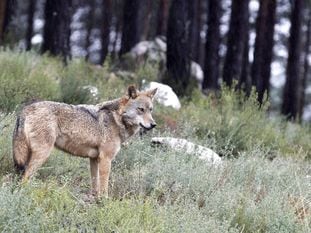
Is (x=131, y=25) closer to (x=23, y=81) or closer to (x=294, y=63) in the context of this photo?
(x=294, y=63)

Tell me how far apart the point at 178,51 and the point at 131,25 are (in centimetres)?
719

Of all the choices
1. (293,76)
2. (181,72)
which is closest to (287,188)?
(181,72)

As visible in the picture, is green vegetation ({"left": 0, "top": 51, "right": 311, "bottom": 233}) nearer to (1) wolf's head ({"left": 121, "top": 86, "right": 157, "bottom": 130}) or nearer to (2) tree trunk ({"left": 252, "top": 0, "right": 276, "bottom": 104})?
(1) wolf's head ({"left": 121, "top": 86, "right": 157, "bottom": 130})

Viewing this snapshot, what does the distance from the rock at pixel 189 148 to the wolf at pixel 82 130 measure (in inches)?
44.4

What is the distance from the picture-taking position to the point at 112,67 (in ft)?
55.0

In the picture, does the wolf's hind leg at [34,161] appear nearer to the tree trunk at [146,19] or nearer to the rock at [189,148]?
the rock at [189,148]

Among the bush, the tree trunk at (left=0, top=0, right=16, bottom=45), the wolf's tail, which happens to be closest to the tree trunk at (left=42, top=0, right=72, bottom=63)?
the tree trunk at (left=0, top=0, right=16, bottom=45)

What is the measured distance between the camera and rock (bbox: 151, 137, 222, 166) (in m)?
8.02

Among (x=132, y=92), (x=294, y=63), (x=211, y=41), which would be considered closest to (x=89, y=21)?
(x=211, y=41)

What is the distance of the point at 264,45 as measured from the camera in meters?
21.6

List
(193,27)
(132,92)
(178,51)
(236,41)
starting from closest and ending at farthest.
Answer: (132,92) → (178,51) → (236,41) → (193,27)

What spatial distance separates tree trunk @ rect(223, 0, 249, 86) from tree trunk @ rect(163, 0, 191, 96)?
191cm

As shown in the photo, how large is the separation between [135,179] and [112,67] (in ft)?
33.6

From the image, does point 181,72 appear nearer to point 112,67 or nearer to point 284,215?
point 112,67
